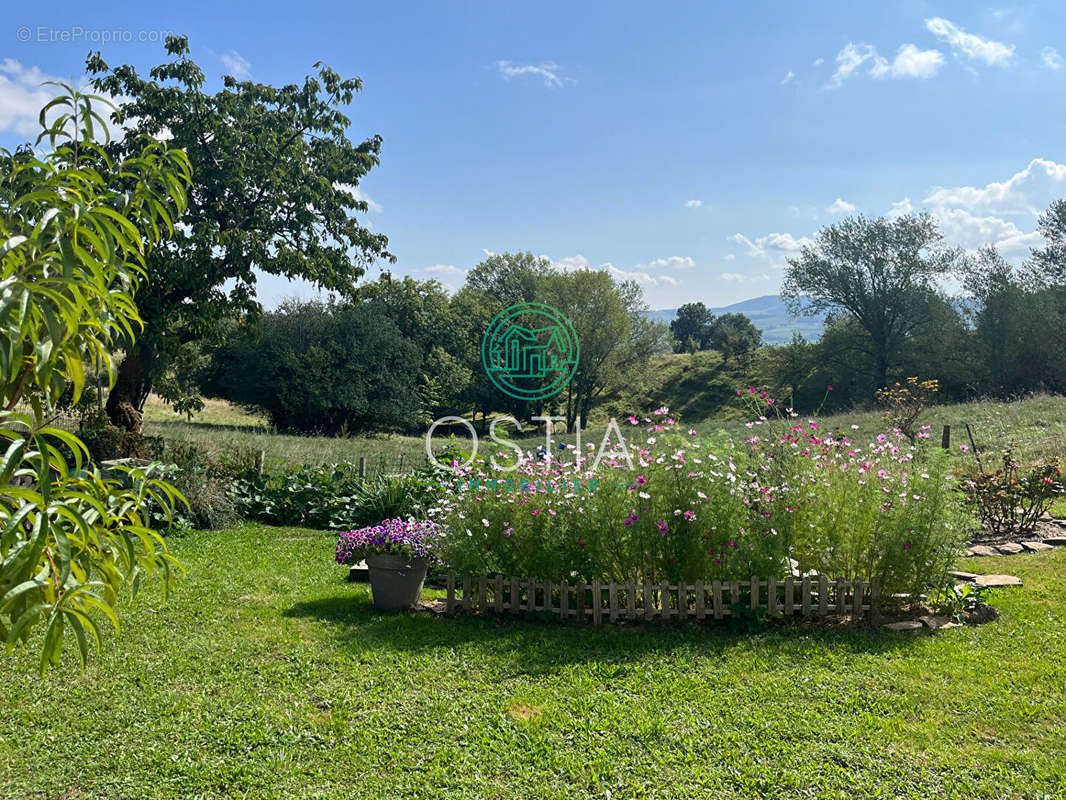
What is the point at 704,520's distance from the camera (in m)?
5.17

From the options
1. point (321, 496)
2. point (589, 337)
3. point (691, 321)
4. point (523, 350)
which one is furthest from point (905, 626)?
point (691, 321)

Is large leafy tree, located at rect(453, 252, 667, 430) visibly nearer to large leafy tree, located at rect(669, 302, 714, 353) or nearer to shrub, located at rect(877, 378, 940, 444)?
shrub, located at rect(877, 378, 940, 444)

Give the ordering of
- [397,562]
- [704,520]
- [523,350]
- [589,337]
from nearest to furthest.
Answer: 1. [704,520]
2. [397,562]
3. [523,350]
4. [589,337]

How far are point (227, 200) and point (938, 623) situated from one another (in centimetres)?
1228

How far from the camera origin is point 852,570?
574cm

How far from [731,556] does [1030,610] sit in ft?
8.41

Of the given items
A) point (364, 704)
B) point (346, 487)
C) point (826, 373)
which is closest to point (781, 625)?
point (364, 704)

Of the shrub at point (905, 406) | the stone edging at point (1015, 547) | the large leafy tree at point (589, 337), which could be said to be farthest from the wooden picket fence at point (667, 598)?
the large leafy tree at point (589, 337)

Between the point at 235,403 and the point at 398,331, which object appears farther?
the point at 398,331

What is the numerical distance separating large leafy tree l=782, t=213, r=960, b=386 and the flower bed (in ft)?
104

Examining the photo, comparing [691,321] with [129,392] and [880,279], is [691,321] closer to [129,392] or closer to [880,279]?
[880,279]

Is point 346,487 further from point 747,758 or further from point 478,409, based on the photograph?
point 478,409

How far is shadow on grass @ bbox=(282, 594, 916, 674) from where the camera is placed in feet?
15.3

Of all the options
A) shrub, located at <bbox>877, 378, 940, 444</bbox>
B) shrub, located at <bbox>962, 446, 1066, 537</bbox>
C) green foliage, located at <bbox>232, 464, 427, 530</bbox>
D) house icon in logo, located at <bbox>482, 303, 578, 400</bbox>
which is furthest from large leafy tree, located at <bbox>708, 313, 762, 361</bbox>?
green foliage, located at <bbox>232, 464, 427, 530</bbox>
